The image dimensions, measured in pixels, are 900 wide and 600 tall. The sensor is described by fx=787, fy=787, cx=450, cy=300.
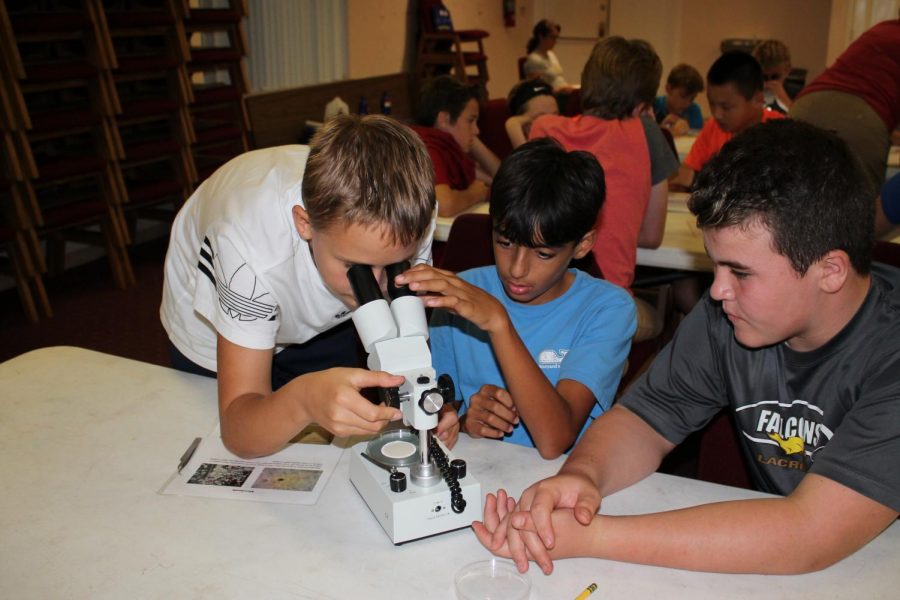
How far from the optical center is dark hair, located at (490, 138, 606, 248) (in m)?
1.65

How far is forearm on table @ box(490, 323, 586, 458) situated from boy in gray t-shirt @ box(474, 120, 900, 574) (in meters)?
0.09

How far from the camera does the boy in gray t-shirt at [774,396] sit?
1.05m

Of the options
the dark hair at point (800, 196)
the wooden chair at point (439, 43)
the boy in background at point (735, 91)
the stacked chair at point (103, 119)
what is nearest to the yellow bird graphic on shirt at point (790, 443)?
the dark hair at point (800, 196)

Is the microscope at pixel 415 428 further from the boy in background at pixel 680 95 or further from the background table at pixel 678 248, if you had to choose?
the boy in background at pixel 680 95

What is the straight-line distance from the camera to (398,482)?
1.11 m

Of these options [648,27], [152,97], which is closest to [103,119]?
[152,97]

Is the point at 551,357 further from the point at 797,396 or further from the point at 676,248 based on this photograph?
the point at 676,248

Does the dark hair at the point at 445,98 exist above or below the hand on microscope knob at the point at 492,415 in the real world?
above

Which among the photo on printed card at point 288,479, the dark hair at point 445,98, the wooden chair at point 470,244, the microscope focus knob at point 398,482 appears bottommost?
the photo on printed card at point 288,479

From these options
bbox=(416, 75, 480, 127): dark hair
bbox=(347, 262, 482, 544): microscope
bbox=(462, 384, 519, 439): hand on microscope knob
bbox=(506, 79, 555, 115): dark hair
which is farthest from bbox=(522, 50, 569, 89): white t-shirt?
bbox=(347, 262, 482, 544): microscope

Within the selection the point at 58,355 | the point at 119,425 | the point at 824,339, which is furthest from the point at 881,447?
the point at 58,355

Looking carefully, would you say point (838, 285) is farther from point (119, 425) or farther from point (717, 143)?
point (717, 143)

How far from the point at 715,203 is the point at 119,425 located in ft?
3.70

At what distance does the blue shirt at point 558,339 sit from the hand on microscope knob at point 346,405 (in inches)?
21.9
